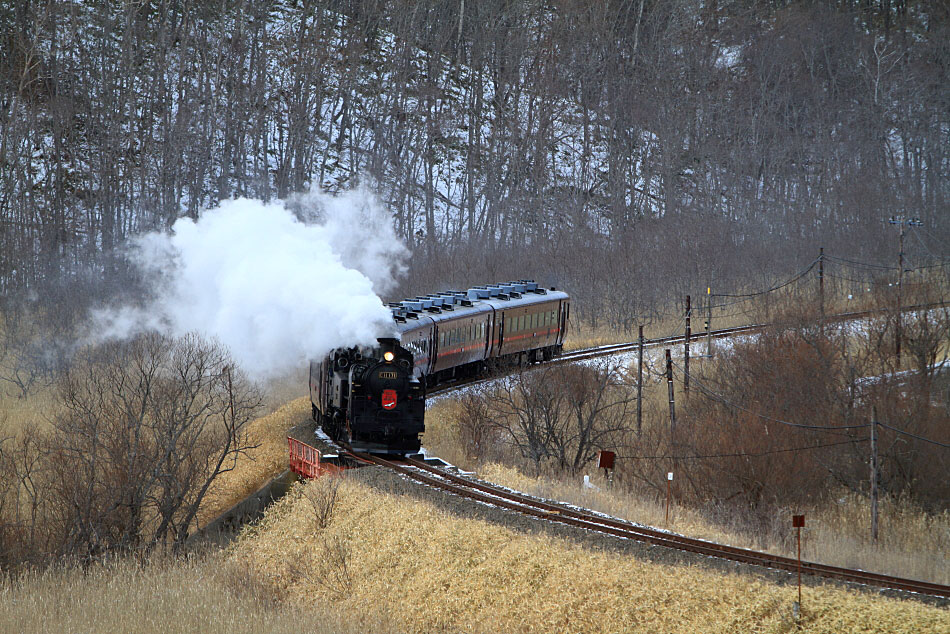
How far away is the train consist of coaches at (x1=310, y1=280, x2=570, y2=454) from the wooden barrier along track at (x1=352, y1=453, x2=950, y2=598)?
94 centimetres

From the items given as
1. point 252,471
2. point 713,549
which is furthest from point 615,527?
point 252,471

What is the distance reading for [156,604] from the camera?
18438mm

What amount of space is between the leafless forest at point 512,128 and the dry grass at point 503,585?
105 feet

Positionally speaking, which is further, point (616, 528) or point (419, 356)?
point (419, 356)

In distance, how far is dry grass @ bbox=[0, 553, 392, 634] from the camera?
17172 mm

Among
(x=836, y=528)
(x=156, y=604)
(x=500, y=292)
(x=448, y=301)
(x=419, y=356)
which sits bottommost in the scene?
(x=156, y=604)

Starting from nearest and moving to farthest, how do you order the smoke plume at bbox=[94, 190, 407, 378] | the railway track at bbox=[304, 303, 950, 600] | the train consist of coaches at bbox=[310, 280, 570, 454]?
1. the railway track at bbox=[304, 303, 950, 600]
2. the train consist of coaches at bbox=[310, 280, 570, 454]
3. the smoke plume at bbox=[94, 190, 407, 378]

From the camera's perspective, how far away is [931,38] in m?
74.6

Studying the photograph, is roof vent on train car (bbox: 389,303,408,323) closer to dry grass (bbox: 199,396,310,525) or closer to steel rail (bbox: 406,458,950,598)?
dry grass (bbox: 199,396,310,525)

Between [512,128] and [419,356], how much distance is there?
40.6m

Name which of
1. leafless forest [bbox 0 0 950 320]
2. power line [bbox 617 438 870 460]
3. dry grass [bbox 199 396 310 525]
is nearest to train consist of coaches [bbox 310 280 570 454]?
dry grass [bbox 199 396 310 525]

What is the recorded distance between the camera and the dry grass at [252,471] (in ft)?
88.5

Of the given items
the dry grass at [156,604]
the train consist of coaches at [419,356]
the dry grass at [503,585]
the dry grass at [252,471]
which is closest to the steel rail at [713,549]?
the dry grass at [503,585]

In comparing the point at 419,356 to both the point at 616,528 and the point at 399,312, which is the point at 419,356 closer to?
the point at 399,312
